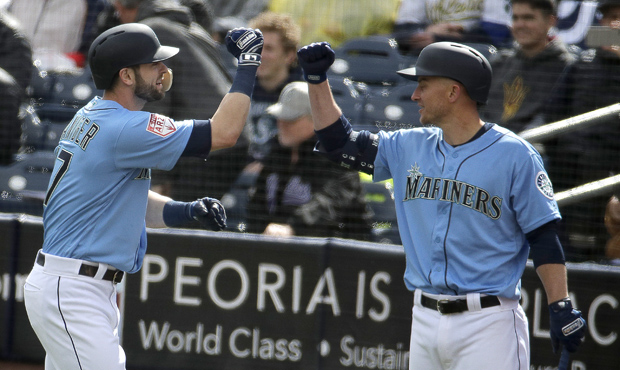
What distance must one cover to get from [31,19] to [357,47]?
276cm

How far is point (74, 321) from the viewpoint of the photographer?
9.39ft

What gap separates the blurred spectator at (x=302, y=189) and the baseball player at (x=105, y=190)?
1.71 m

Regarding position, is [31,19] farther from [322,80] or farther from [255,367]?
[322,80]

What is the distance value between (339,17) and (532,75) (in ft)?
5.82

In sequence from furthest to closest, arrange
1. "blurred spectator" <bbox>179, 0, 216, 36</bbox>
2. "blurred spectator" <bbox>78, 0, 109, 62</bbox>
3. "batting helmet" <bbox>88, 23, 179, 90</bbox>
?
"blurred spectator" <bbox>78, 0, 109, 62</bbox>, "blurred spectator" <bbox>179, 0, 216, 36</bbox>, "batting helmet" <bbox>88, 23, 179, 90</bbox>

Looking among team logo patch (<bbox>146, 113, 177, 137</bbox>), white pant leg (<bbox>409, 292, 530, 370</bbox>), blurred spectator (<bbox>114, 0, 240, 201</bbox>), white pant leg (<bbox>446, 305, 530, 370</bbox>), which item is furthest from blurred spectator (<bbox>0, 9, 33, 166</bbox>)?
white pant leg (<bbox>446, 305, 530, 370</bbox>)

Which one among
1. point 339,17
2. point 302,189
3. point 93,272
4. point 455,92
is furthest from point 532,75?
point 93,272

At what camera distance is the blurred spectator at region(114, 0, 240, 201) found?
206 inches

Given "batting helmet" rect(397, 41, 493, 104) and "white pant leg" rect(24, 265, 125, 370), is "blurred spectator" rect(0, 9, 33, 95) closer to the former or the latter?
"white pant leg" rect(24, 265, 125, 370)

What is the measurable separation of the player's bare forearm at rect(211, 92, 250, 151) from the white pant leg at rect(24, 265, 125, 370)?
71 cm

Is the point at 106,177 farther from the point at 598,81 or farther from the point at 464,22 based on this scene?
the point at 464,22

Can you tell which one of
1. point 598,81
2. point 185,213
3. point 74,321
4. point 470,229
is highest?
point 598,81

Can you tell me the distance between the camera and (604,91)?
465 cm

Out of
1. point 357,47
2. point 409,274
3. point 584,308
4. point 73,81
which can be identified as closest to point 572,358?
point 584,308
